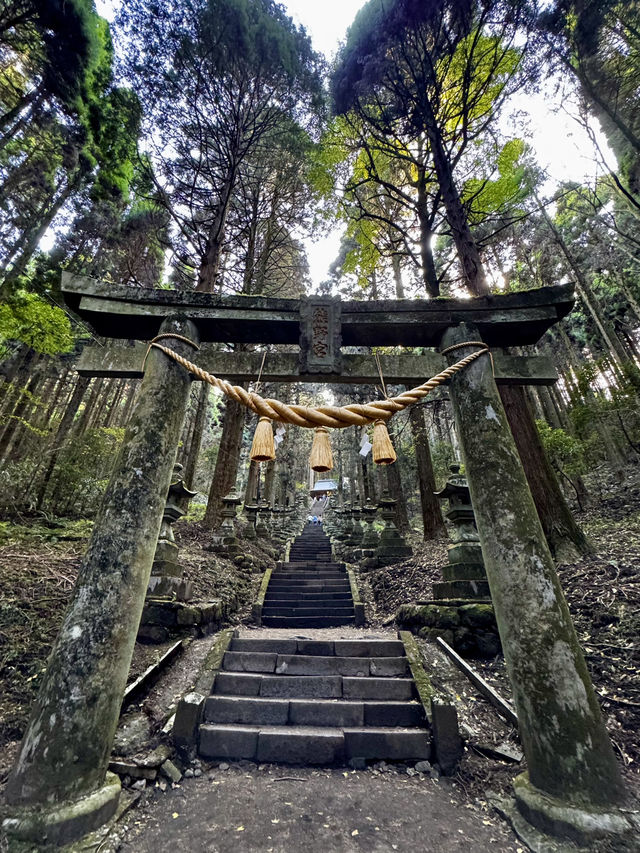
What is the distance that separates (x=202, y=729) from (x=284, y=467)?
20.9 metres

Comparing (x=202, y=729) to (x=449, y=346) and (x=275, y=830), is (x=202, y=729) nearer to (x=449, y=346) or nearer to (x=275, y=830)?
(x=275, y=830)

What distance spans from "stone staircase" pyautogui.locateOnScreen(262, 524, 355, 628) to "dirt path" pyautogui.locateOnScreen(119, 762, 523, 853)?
13.2ft

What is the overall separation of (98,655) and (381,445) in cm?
280

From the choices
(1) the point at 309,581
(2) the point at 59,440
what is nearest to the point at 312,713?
(1) the point at 309,581

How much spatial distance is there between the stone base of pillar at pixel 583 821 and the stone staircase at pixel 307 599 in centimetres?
512

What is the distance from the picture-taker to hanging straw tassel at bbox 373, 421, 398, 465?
3391 mm

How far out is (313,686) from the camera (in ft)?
12.9

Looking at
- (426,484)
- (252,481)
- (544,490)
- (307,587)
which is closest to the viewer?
(544,490)

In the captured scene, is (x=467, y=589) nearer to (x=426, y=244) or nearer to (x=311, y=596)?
(x=311, y=596)

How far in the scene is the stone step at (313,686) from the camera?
151 inches

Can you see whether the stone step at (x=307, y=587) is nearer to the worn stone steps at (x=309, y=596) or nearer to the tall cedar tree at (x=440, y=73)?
the worn stone steps at (x=309, y=596)

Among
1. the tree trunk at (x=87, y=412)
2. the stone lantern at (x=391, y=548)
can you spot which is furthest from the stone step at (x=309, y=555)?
the tree trunk at (x=87, y=412)

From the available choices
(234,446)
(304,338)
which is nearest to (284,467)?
(234,446)

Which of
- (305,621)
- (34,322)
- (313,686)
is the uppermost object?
(34,322)
